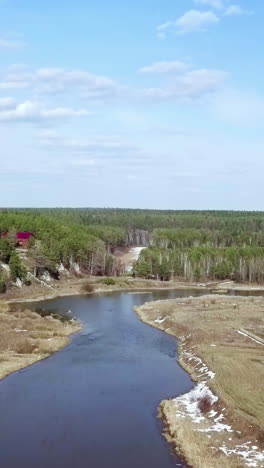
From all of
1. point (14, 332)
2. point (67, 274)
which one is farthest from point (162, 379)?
point (67, 274)

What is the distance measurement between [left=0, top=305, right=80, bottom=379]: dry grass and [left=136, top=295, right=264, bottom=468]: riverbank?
46.9 feet

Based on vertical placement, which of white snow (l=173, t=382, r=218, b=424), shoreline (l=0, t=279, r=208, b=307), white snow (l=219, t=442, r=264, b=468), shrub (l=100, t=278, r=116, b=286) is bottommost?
shoreline (l=0, t=279, r=208, b=307)

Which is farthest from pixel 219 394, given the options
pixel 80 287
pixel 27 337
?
pixel 80 287

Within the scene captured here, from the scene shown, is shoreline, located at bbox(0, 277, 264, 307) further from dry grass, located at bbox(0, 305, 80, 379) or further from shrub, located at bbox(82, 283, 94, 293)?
dry grass, located at bbox(0, 305, 80, 379)

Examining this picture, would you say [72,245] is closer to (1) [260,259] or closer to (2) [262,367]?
(1) [260,259]

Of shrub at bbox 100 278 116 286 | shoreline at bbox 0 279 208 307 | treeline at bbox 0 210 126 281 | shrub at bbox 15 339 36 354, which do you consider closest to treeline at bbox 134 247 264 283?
shoreline at bbox 0 279 208 307

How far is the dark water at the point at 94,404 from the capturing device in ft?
110

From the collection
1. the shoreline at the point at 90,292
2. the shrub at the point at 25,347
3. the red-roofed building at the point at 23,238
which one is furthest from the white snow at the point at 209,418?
the red-roofed building at the point at 23,238

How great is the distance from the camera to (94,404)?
42.7m

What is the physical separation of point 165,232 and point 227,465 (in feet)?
551

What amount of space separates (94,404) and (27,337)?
82.8 ft

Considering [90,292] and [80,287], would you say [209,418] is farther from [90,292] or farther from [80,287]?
[80,287]

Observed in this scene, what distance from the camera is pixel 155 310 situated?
90750mm

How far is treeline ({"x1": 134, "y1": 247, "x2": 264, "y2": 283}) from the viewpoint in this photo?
14312 centimetres
